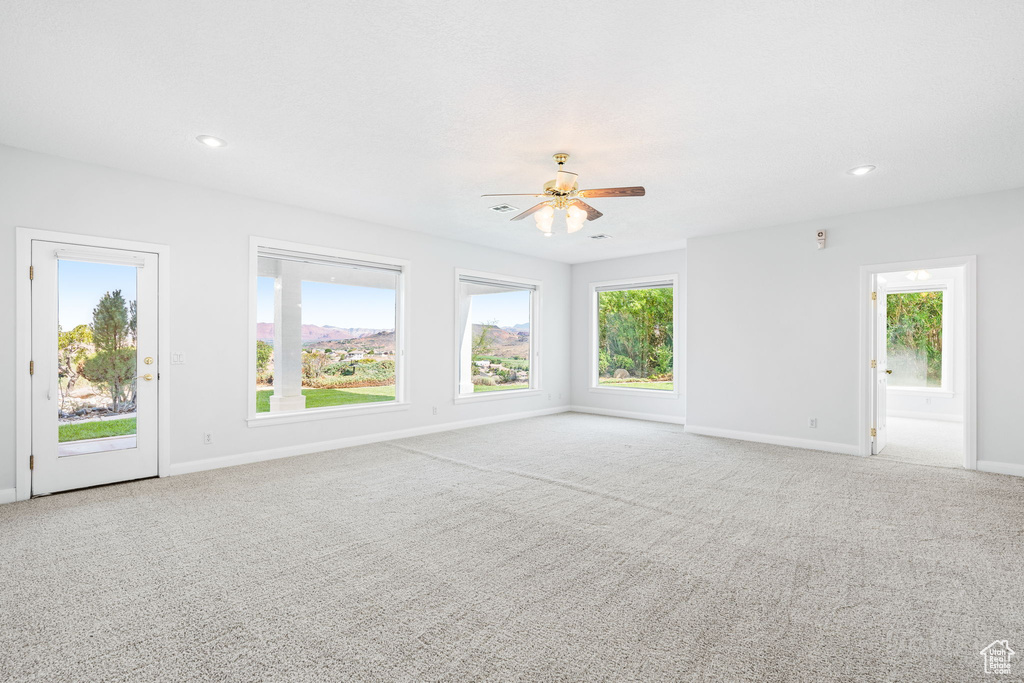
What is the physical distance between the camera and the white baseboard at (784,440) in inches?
214

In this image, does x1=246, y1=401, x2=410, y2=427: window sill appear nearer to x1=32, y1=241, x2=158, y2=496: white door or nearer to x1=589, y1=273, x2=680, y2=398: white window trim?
x1=32, y1=241, x2=158, y2=496: white door

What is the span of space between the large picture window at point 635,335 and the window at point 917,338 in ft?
13.3

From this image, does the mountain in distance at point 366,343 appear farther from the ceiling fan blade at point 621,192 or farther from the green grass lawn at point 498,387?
the ceiling fan blade at point 621,192

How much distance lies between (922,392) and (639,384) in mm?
4548

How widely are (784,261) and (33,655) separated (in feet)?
22.1

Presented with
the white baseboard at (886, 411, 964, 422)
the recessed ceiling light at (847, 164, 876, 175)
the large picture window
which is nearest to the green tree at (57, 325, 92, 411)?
the recessed ceiling light at (847, 164, 876, 175)

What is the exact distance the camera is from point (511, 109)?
10.00 ft

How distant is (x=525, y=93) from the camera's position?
9.36 feet

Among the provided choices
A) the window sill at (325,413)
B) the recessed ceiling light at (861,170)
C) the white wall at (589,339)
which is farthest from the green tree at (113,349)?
the white wall at (589,339)

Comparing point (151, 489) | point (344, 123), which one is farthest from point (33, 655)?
point (344, 123)

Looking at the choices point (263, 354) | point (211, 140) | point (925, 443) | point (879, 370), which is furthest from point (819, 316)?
point (263, 354)

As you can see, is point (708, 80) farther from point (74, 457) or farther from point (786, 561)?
point (74, 457)

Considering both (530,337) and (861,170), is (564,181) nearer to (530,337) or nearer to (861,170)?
(861,170)

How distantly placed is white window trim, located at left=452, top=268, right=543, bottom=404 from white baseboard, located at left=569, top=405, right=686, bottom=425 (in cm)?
89
